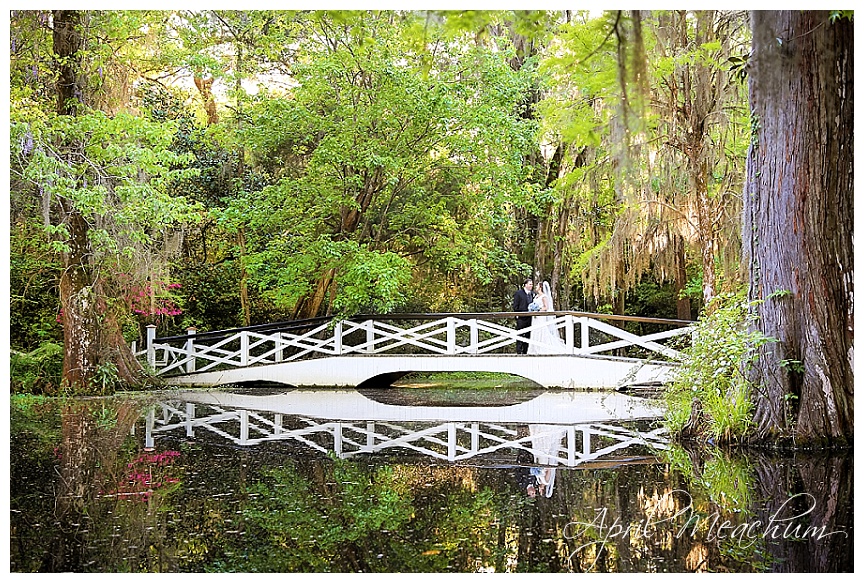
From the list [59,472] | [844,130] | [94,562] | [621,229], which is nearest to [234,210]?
[621,229]

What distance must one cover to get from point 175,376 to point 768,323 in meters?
11.5

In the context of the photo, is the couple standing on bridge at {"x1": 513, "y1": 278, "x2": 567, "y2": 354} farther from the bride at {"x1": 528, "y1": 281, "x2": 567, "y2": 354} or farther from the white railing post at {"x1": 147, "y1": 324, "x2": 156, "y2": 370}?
the white railing post at {"x1": 147, "y1": 324, "x2": 156, "y2": 370}

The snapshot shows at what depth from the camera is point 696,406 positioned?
250 inches

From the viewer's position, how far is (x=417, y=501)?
161 inches

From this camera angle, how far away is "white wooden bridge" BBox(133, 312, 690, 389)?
1330 cm

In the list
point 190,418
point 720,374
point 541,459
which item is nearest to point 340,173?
point 190,418

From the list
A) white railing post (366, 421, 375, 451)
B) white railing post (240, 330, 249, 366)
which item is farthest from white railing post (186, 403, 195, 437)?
white railing post (240, 330, 249, 366)

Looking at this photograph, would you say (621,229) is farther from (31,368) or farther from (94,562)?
(94,562)

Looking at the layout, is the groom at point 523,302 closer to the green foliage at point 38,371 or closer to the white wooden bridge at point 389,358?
the white wooden bridge at point 389,358

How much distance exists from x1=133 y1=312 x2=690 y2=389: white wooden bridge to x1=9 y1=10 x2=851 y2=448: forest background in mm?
682

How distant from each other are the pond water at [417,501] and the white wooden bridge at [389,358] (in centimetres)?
576

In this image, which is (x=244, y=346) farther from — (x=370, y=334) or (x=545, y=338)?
(x=545, y=338)
